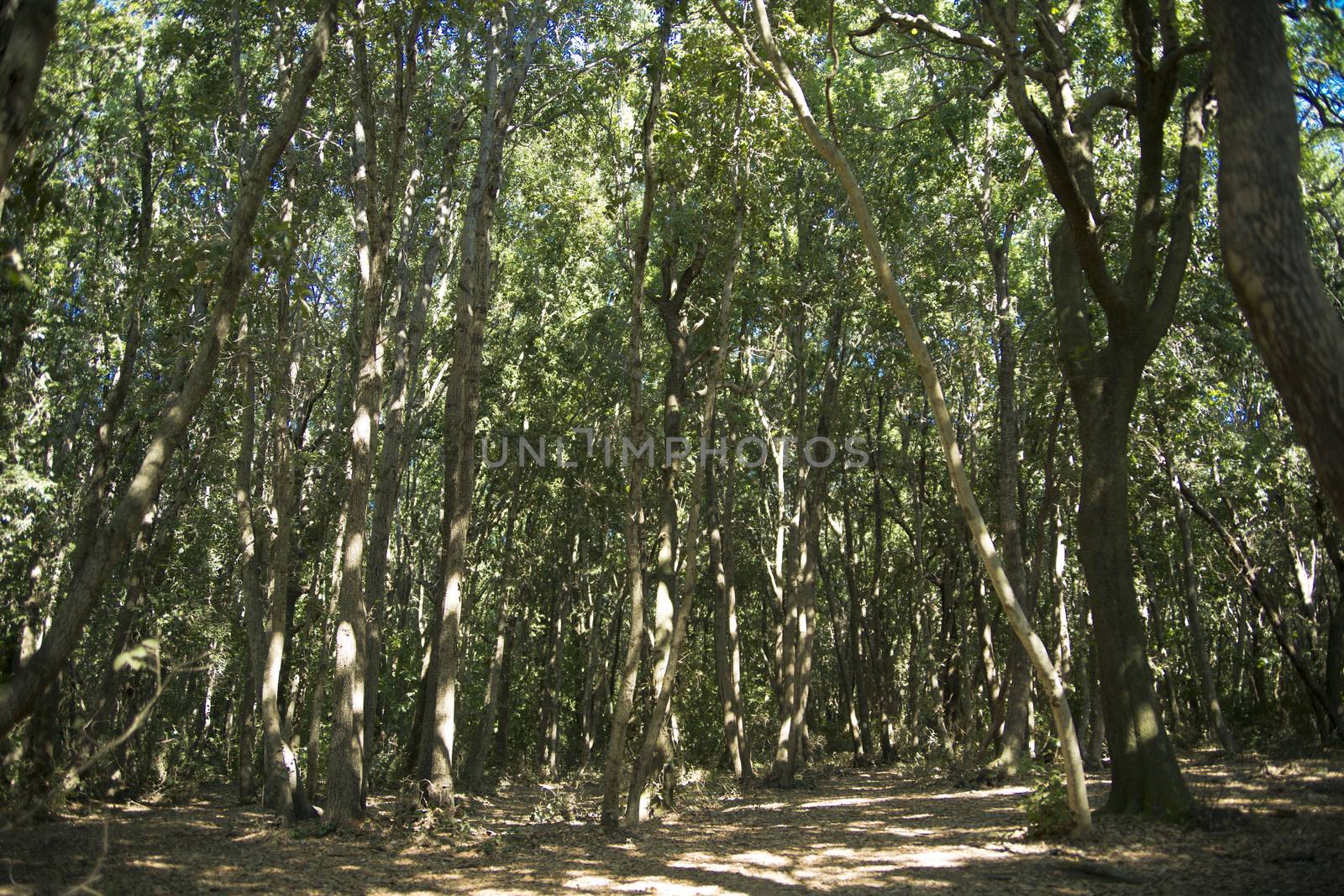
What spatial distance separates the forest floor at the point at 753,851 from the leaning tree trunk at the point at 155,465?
1.07m

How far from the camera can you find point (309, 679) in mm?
19250

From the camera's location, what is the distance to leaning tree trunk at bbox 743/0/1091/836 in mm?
7707

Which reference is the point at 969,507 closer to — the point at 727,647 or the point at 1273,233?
the point at 1273,233

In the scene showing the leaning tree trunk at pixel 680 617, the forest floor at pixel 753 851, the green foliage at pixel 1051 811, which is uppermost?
the leaning tree trunk at pixel 680 617

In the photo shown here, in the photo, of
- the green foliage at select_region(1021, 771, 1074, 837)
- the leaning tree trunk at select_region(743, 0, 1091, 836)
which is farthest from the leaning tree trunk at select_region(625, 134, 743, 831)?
the green foliage at select_region(1021, 771, 1074, 837)

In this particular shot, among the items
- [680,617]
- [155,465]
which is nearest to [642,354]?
[680,617]

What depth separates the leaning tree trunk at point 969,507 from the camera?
7.71 metres

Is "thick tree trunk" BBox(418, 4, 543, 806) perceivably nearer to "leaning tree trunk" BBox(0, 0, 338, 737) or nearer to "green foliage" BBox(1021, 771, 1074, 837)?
"leaning tree trunk" BBox(0, 0, 338, 737)

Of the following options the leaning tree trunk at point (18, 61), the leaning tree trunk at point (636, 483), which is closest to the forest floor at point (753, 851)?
the leaning tree trunk at point (636, 483)

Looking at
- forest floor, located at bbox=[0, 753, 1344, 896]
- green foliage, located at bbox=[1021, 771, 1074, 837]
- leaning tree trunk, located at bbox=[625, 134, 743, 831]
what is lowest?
forest floor, located at bbox=[0, 753, 1344, 896]

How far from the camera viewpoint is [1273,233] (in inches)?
177

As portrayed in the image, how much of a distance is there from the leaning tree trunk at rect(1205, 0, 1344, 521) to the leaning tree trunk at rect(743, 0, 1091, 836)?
319 cm

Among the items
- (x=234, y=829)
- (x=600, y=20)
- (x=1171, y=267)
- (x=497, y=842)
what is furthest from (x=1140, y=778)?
(x=600, y=20)

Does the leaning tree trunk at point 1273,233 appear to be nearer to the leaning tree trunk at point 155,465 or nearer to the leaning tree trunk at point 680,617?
the leaning tree trunk at point 155,465
